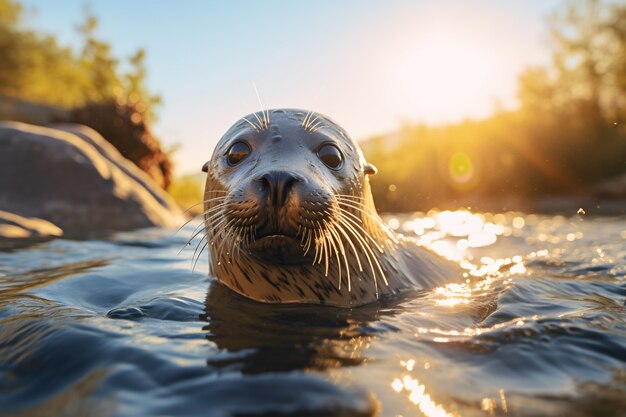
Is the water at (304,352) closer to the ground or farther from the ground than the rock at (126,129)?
closer to the ground

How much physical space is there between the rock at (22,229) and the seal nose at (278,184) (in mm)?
3712

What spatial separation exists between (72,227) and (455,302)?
209 inches

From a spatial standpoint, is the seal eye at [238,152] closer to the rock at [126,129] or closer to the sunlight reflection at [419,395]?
the sunlight reflection at [419,395]

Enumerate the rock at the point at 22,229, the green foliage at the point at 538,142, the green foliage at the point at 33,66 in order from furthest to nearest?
1. the green foliage at the point at 33,66
2. the green foliage at the point at 538,142
3. the rock at the point at 22,229

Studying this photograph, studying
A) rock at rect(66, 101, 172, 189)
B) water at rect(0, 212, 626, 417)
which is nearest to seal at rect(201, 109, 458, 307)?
water at rect(0, 212, 626, 417)

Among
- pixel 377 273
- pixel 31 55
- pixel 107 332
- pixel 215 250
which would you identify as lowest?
pixel 107 332

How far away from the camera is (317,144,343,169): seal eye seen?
9.29 feet

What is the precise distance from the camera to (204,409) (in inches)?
52.1

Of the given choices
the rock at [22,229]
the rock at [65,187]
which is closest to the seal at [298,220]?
the rock at [22,229]

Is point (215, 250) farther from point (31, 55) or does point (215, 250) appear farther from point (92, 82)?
point (31, 55)

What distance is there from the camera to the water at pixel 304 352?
4.59ft

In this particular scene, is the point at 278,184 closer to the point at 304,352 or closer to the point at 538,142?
the point at 304,352

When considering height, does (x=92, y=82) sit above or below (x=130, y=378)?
above

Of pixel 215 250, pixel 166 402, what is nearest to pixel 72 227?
pixel 215 250
